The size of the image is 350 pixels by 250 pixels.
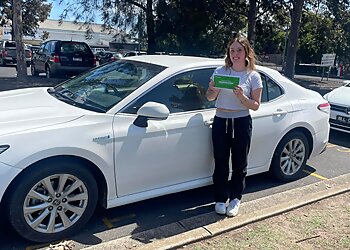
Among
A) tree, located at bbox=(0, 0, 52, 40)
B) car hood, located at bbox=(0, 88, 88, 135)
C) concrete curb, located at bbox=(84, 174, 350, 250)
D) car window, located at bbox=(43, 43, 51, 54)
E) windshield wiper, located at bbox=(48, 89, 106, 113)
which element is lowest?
concrete curb, located at bbox=(84, 174, 350, 250)

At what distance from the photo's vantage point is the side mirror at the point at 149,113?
124 inches

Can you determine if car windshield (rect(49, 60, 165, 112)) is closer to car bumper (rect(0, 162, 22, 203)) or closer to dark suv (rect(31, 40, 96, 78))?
car bumper (rect(0, 162, 22, 203))

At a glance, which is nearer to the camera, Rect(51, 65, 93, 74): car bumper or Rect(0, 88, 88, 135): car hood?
Rect(0, 88, 88, 135): car hood

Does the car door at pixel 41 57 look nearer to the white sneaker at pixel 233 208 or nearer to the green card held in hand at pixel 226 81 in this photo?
the green card held in hand at pixel 226 81

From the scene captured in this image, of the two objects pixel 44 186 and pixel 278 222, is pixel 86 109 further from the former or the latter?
pixel 278 222

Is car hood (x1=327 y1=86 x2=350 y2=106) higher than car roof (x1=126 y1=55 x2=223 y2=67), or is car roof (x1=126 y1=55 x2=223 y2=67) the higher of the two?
car roof (x1=126 y1=55 x2=223 y2=67)

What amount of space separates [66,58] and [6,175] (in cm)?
1227

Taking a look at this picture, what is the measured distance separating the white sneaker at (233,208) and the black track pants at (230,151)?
5cm

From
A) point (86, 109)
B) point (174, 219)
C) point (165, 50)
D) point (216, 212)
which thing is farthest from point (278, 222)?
point (165, 50)

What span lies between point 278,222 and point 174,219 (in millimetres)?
995

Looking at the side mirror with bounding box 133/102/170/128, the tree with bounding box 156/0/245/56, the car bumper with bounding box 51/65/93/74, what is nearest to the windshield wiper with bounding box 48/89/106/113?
the side mirror with bounding box 133/102/170/128

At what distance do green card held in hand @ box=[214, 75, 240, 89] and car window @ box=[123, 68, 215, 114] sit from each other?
0.46 m

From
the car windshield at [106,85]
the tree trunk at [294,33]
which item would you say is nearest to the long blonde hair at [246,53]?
the car windshield at [106,85]

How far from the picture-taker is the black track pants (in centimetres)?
345
